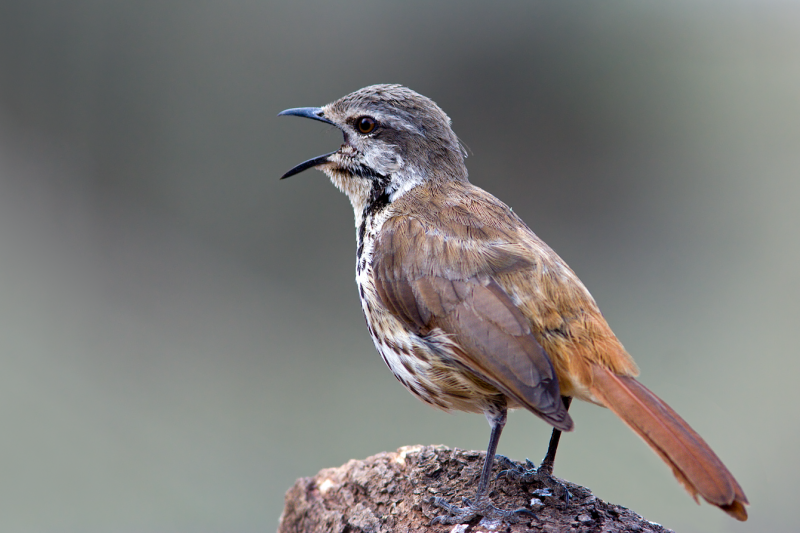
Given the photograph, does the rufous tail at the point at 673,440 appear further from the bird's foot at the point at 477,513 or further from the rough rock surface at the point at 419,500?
the bird's foot at the point at 477,513

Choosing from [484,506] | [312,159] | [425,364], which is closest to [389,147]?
[312,159]

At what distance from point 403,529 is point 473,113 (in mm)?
6798

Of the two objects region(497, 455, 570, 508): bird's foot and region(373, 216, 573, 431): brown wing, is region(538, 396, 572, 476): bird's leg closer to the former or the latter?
region(497, 455, 570, 508): bird's foot

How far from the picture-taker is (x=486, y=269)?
140 inches

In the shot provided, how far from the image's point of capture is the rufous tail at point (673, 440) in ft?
8.87

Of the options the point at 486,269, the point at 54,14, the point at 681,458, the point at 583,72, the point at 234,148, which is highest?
the point at 583,72

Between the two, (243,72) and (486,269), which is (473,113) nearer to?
(243,72)

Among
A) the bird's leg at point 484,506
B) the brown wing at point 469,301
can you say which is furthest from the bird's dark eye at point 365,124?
the bird's leg at point 484,506

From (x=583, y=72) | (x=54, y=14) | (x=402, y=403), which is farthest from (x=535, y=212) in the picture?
(x=54, y=14)

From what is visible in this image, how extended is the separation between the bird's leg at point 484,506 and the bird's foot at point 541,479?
0.78 feet

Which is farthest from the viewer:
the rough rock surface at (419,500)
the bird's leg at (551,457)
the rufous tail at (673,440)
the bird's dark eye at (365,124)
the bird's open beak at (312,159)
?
the bird's open beak at (312,159)

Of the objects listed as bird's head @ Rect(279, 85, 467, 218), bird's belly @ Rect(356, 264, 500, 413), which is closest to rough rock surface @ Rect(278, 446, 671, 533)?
bird's belly @ Rect(356, 264, 500, 413)

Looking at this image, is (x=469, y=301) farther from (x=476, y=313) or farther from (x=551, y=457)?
(x=551, y=457)

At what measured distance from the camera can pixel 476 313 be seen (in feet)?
11.1
